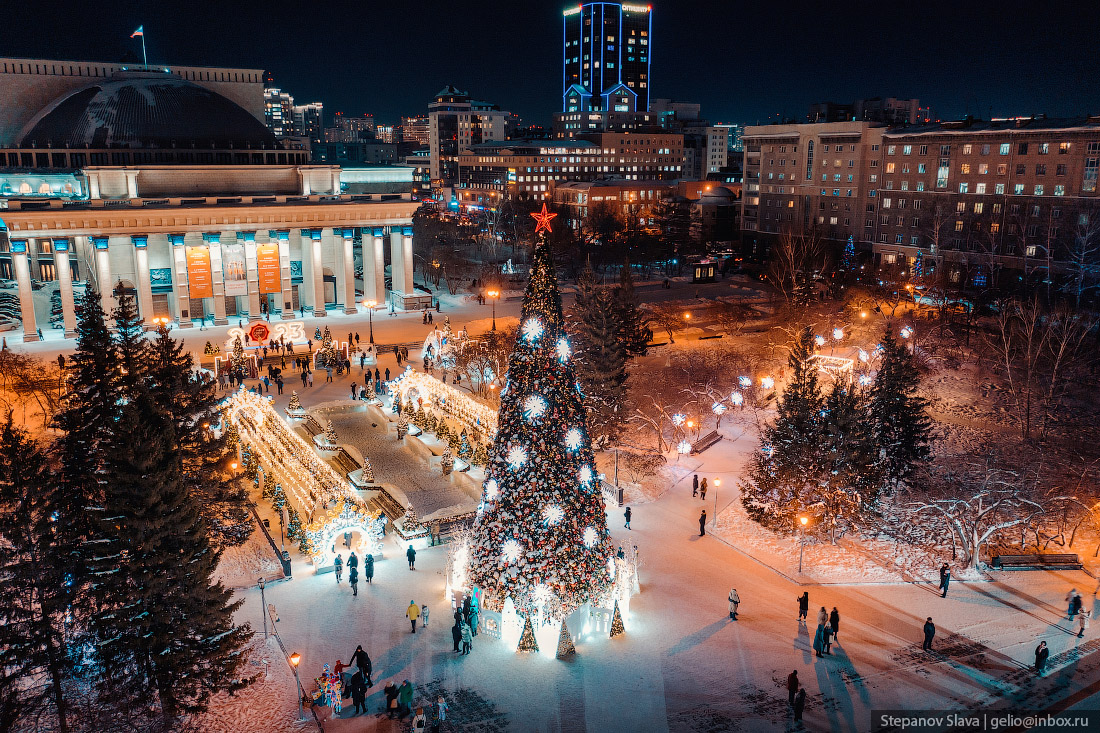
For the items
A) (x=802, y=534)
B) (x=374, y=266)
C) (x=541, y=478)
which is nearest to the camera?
(x=541, y=478)

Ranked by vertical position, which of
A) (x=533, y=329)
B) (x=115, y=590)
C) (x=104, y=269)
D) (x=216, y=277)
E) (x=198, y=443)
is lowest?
(x=115, y=590)

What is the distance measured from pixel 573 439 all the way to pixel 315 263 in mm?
45487

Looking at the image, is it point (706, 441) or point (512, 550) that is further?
point (706, 441)

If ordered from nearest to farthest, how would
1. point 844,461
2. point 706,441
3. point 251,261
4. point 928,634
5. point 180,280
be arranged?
point 928,634 < point 844,461 < point 706,441 < point 180,280 < point 251,261

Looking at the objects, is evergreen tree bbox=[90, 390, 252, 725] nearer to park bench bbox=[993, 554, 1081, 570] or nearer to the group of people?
the group of people

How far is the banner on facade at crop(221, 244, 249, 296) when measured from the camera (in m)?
55.8

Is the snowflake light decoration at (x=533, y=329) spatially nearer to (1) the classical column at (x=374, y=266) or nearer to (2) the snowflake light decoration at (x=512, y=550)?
(2) the snowflake light decoration at (x=512, y=550)

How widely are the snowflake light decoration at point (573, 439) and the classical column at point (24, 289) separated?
45086 mm

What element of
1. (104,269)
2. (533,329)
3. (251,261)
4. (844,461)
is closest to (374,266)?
(251,261)

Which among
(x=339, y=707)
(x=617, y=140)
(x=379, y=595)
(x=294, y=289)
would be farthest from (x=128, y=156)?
(x=617, y=140)

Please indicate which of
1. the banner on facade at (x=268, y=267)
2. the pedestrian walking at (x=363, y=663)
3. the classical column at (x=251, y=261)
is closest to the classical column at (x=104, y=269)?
the classical column at (x=251, y=261)

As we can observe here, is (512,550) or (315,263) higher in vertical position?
(315,263)

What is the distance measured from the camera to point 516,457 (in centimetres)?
1769

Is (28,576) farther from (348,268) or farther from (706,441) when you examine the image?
(348,268)
